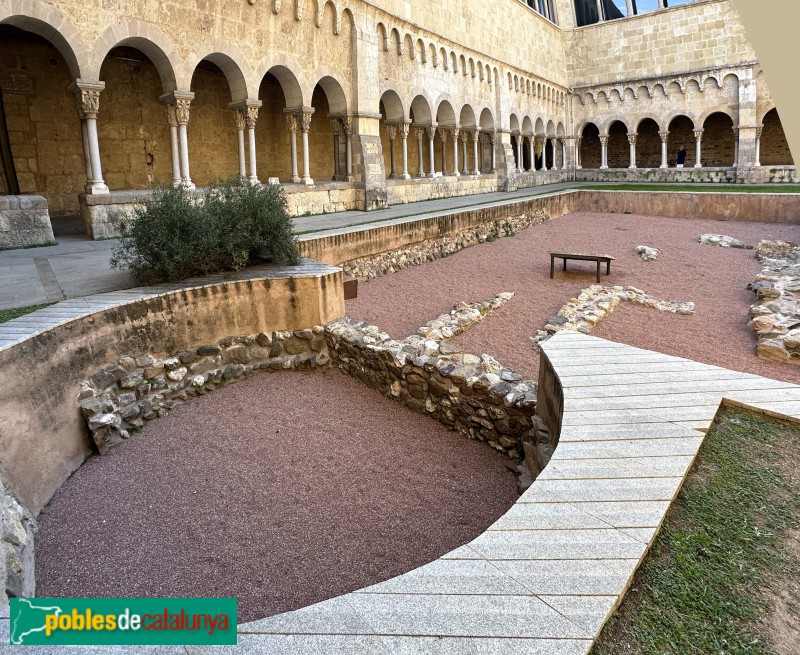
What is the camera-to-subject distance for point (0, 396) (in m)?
3.76

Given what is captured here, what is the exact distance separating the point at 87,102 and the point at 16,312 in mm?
5680

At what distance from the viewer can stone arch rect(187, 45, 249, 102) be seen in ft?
35.2

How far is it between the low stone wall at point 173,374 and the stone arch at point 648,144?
27889 mm

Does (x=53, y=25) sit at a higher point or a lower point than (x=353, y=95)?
lower

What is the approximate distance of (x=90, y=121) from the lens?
9266 millimetres

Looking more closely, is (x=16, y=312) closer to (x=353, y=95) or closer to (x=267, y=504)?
(x=267, y=504)

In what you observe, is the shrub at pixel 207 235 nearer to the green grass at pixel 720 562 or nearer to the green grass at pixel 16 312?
the green grass at pixel 16 312

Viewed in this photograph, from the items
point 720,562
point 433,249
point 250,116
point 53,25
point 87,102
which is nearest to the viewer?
point 720,562

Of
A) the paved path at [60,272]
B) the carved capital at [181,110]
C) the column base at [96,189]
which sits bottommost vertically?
the paved path at [60,272]

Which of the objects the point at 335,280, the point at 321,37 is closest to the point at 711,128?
the point at 321,37

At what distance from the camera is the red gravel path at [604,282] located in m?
6.98

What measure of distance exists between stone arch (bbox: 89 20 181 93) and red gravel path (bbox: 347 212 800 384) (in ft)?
16.8

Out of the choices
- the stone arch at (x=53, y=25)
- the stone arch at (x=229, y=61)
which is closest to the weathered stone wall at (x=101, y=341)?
the stone arch at (x=53, y=25)

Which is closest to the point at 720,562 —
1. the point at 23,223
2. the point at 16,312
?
the point at 16,312
